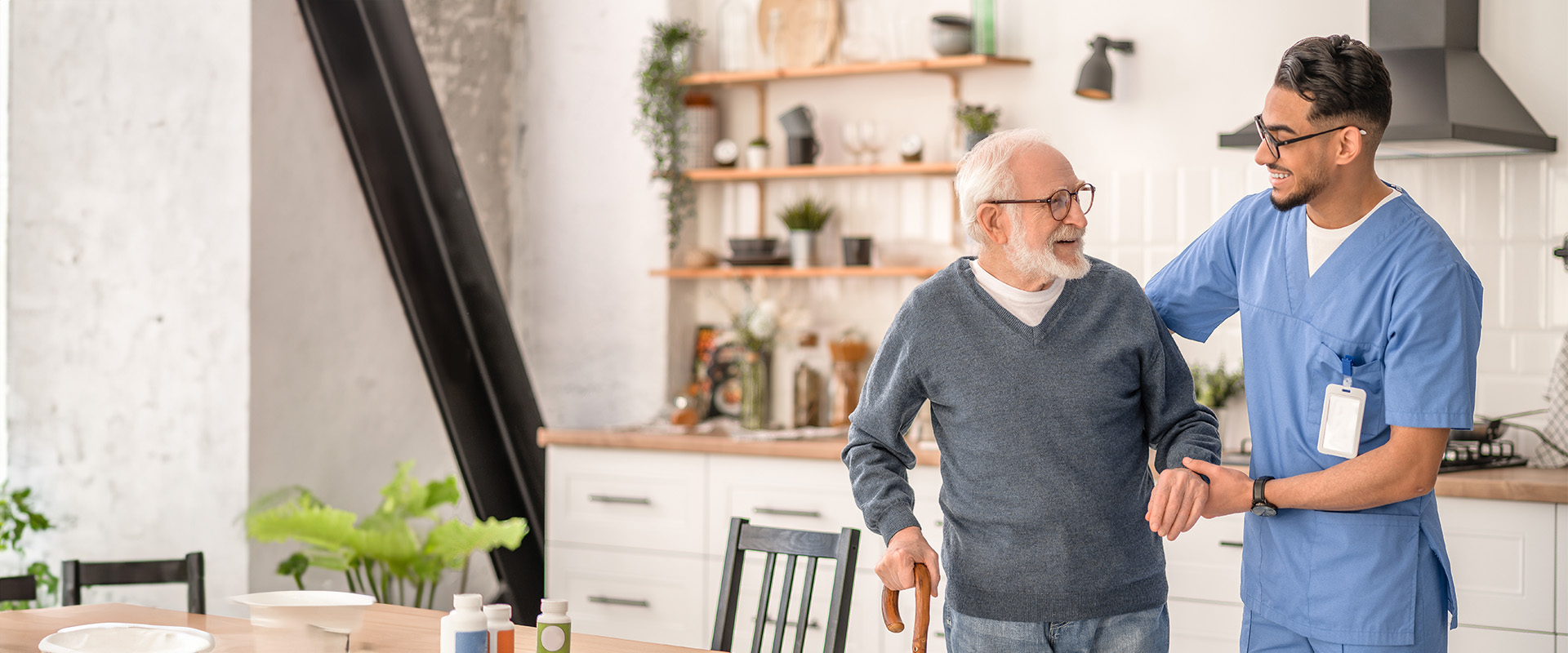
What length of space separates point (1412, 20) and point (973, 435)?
2.27 meters

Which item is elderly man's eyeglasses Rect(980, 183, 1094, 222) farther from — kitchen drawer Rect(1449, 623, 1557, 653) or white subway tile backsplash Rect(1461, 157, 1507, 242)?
white subway tile backsplash Rect(1461, 157, 1507, 242)

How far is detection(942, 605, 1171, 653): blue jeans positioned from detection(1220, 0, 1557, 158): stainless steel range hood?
73.1 inches

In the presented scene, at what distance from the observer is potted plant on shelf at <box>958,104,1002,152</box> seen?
3.93m

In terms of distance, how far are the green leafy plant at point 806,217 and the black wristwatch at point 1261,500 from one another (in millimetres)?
2453

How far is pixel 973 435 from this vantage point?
1.90 m

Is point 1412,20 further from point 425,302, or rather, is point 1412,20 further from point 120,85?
point 120,85

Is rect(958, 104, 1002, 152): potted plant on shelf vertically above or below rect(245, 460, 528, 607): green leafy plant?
above

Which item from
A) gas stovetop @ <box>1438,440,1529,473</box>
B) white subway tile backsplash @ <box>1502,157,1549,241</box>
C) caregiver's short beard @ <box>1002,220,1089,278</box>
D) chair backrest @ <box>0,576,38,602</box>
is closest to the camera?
caregiver's short beard @ <box>1002,220,1089,278</box>

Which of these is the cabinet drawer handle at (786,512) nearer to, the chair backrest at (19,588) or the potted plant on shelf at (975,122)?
the potted plant on shelf at (975,122)

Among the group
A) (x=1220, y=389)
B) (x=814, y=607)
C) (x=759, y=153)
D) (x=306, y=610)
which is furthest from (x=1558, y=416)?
(x=306, y=610)

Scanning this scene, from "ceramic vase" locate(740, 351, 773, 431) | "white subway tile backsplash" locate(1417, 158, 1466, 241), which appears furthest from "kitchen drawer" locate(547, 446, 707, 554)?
"white subway tile backsplash" locate(1417, 158, 1466, 241)

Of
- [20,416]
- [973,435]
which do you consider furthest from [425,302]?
[973,435]

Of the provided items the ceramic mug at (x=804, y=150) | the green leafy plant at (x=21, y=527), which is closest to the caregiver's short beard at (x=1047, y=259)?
the ceramic mug at (x=804, y=150)

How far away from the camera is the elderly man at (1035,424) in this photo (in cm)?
186
